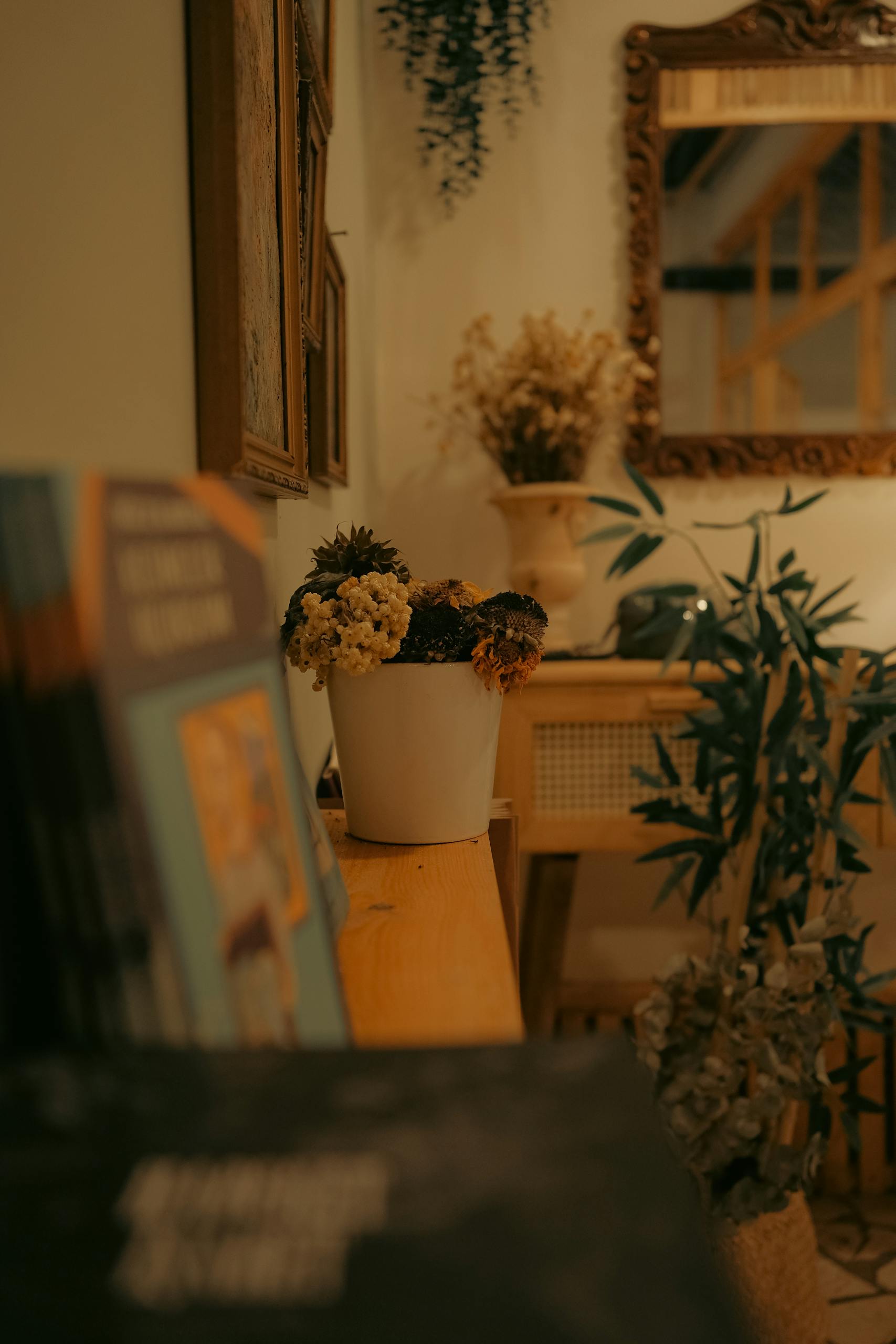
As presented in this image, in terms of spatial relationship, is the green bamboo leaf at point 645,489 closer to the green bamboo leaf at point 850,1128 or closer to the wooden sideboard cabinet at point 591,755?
the wooden sideboard cabinet at point 591,755

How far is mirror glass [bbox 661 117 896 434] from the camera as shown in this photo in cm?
226

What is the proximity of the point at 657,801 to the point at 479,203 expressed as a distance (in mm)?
1545

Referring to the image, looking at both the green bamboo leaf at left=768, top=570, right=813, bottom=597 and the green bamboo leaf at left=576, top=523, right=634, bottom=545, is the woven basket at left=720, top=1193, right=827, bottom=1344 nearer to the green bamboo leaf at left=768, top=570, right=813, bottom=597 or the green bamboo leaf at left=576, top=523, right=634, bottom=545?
the green bamboo leaf at left=768, top=570, right=813, bottom=597

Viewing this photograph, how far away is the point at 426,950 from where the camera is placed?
1.80ft

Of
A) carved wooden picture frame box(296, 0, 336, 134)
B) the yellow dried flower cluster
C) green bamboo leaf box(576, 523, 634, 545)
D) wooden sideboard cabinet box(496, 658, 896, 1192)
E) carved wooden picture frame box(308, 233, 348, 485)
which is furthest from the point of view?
wooden sideboard cabinet box(496, 658, 896, 1192)

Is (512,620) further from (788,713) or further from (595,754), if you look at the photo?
(595,754)

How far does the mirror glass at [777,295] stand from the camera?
2.26m

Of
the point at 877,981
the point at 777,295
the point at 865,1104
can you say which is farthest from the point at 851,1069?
the point at 777,295

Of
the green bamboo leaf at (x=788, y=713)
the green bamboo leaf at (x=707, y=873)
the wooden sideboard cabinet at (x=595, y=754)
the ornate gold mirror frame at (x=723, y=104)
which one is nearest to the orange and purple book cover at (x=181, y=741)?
the green bamboo leaf at (x=788, y=713)

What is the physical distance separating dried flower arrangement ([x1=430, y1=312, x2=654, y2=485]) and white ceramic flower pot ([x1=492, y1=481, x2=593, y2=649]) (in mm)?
56

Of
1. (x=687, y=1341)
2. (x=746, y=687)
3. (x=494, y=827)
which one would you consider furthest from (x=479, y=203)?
(x=687, y=1341)

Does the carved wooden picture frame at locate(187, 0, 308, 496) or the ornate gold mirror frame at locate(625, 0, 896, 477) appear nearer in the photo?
the carved wooden picture frame at locate(187, 0, 308, 496)

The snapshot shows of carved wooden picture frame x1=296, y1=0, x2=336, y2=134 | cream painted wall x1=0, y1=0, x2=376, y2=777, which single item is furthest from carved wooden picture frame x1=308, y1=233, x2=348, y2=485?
cream painted wall x1=0, y1=0, x2=376, y2=777

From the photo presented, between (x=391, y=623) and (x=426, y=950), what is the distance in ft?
0.98
